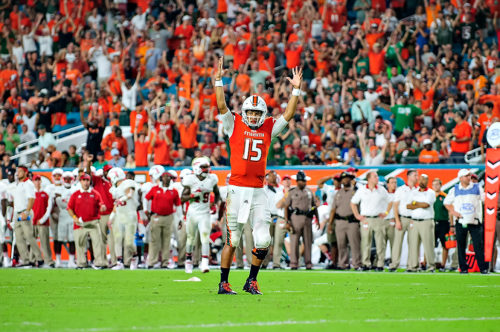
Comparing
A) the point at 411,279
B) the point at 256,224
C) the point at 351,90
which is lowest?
the point at 411,279

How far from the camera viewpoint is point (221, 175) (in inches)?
891

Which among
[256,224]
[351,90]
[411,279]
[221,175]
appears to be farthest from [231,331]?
[351,90]

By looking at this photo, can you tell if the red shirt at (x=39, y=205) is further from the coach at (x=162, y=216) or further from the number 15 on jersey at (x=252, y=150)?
the number 15 on jersey at (x=252, y=150)

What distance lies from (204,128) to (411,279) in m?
10.2

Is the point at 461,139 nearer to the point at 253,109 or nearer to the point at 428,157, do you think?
the point at 428,157

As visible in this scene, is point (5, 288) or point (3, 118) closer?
point (5, 288)

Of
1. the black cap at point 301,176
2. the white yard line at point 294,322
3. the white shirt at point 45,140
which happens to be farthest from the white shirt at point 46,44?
the white yard line at point 294,322

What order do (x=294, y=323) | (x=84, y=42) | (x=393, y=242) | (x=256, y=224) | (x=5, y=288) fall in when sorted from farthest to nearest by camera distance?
(x=84, y=42) < (x=393, y=242) < (x=5, y=288) < (x=256, y=224) < (x=294, y=323)

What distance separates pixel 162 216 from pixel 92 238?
5.40 ft

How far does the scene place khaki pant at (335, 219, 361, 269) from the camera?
20.1m

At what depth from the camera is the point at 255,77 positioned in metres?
26.1

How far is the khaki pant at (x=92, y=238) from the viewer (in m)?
21.1

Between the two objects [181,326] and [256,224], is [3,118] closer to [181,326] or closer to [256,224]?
Result: [256,224]

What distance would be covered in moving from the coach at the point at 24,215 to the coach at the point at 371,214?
25.3ft
